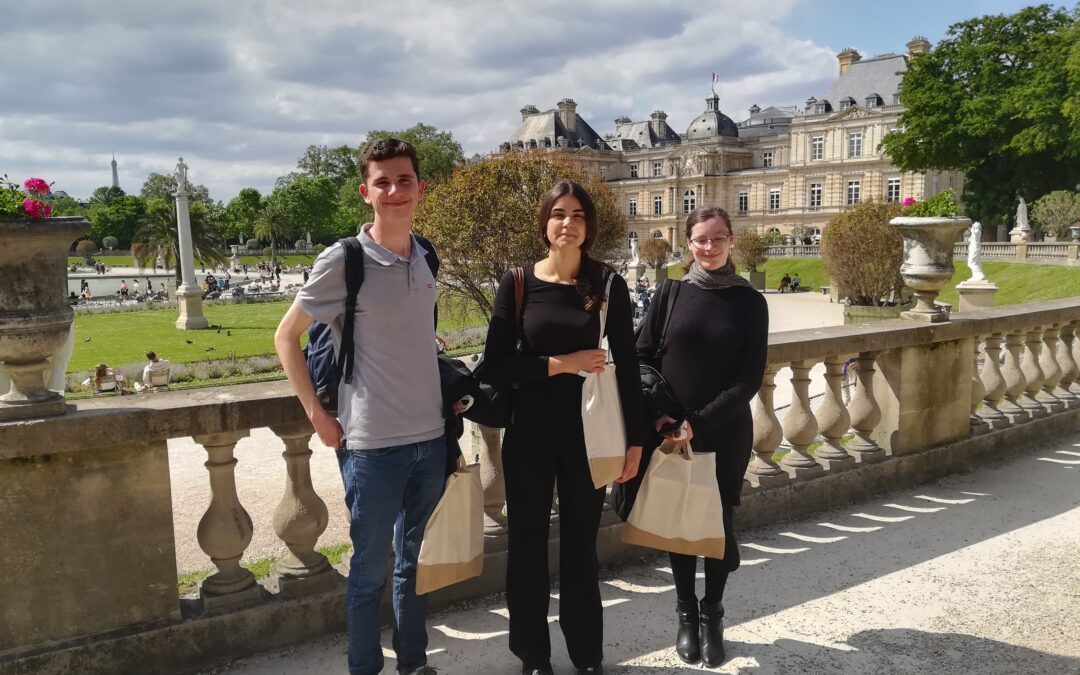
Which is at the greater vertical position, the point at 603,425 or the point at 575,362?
the point at 575,362

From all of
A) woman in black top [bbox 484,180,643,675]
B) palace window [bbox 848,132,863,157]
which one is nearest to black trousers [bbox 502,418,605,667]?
woman in black top [bbox 484,180,643,675]

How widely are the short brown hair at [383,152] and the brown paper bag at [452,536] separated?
1130mm

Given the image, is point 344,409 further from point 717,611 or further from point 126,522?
point 717,611

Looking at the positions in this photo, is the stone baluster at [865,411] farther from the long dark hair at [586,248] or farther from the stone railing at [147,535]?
the long dark hair at [586,248]

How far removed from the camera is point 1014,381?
624 centimetres

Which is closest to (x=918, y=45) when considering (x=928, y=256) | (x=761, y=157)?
(x=761, y=157)

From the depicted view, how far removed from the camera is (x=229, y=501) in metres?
3.21

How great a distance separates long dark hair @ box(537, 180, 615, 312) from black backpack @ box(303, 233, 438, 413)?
1.58 ft

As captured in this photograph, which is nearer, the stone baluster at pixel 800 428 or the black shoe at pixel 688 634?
the black shoe at pixel 688 634

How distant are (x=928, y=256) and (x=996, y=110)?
149 feet

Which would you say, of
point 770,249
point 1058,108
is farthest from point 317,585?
point 770,249

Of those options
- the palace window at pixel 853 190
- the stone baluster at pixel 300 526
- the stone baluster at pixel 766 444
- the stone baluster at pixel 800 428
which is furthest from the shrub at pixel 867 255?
the palace window at pixel 853 190

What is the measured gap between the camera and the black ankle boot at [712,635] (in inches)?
123

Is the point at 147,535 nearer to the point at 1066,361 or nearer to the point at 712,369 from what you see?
the point at 712,369
